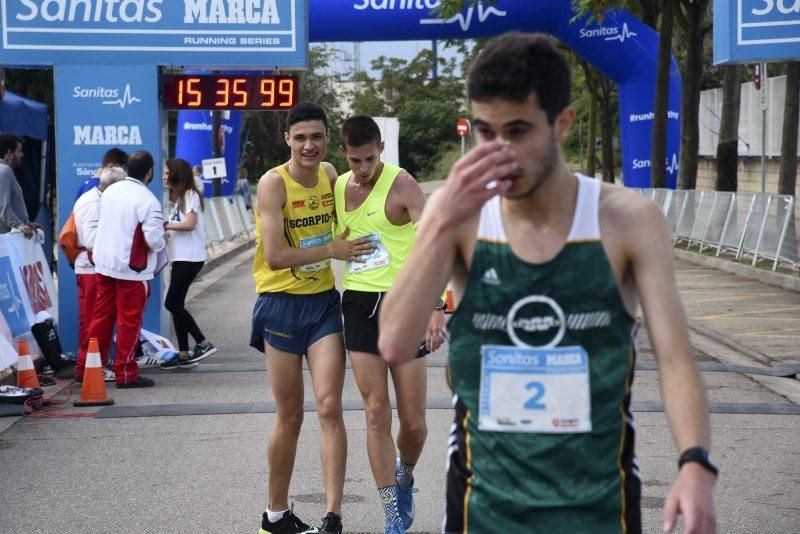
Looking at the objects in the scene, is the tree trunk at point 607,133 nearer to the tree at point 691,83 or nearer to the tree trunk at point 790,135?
the tree at point 691,83

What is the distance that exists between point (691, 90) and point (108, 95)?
1755 centimetres

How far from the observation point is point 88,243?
1130 centimetres

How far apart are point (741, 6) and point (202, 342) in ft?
23.4

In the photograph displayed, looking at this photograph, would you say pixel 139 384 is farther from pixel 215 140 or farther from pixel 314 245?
pixel 215 140

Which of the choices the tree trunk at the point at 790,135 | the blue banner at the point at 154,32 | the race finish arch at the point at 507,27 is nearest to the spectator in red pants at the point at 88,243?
the blue banner at the point at 154,32

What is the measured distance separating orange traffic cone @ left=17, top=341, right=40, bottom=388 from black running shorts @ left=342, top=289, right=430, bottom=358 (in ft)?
15.5

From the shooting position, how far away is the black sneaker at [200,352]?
1204 centimetres

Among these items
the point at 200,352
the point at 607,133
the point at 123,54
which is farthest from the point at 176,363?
the point at 607,133

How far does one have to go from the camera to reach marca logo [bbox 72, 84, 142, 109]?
42.9 ft

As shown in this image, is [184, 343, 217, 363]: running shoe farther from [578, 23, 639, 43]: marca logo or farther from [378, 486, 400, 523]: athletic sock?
[578, 23, 639, 43]: marca logo

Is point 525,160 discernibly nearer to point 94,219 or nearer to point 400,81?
point 94,219

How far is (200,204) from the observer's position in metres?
12.6

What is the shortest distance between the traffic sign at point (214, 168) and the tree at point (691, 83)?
1047 cm

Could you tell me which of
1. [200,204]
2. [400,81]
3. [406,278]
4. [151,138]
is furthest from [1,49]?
[400,81]
